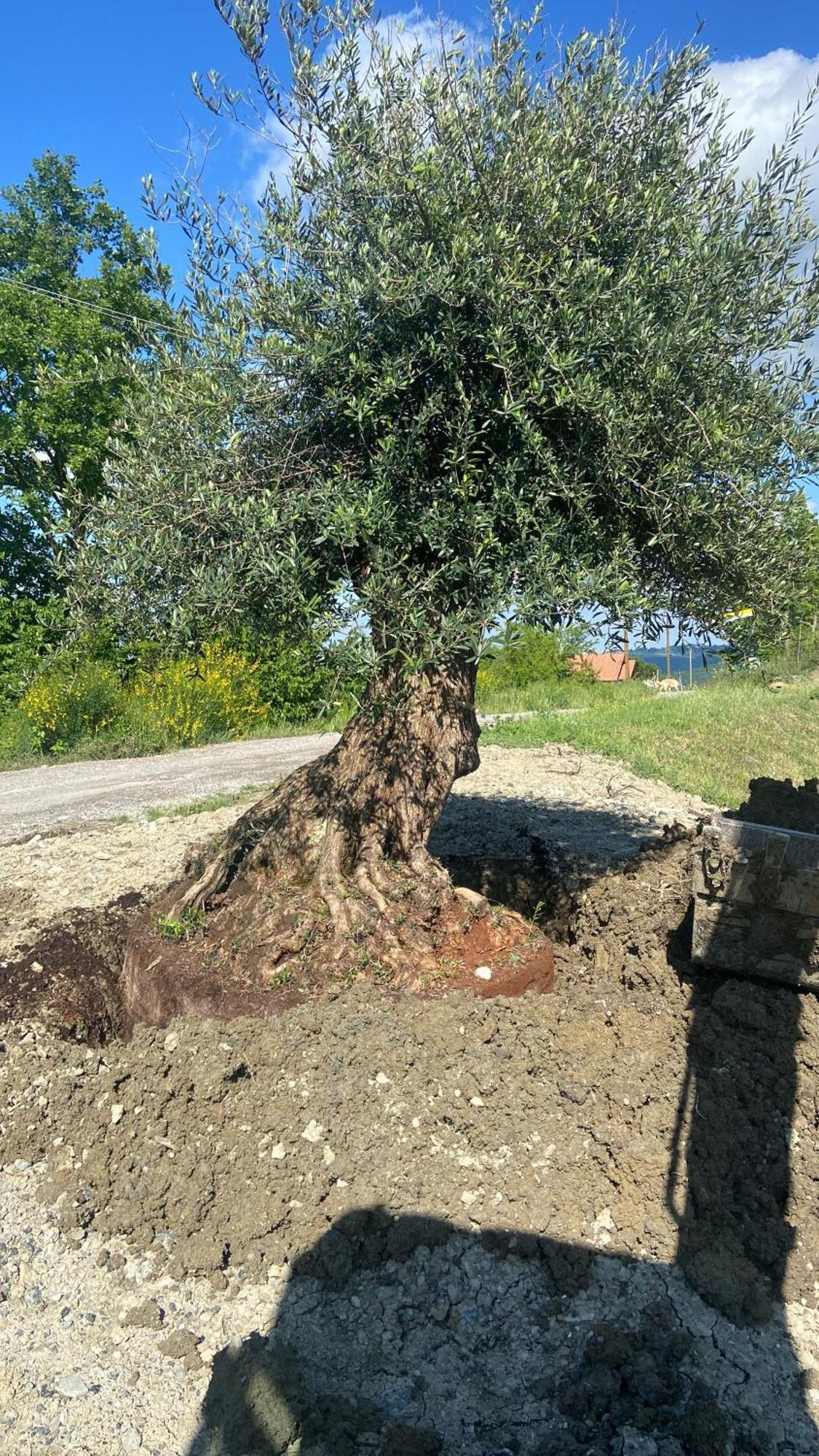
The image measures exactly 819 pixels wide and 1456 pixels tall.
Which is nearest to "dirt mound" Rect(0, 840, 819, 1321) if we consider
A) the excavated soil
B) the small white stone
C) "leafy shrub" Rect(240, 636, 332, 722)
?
the excavated soil

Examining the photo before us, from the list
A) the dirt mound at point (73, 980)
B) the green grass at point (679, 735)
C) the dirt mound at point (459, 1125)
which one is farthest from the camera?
the green grass at point (679, 735)

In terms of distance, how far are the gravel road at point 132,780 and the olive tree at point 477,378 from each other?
6409 mm

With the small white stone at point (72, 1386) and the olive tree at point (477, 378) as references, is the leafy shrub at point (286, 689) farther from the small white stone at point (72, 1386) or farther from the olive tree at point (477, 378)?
the small white stone at point (72, 1386)

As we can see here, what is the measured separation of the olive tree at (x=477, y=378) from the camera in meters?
3.99

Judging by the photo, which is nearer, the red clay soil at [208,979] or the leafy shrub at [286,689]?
the red clay soil at [208,979]

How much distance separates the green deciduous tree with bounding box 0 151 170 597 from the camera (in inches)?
945

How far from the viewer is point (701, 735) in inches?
584

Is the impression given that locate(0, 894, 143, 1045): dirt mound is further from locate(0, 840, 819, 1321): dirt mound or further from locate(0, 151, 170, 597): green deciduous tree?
locate(0, 151, 170, 597): green deciduous tree

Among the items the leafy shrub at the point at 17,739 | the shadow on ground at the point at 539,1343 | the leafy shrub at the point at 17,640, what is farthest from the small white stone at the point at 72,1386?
the leafy shrub at the point at 17,640

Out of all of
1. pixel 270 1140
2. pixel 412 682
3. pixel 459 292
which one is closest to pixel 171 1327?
pixel 270 1140

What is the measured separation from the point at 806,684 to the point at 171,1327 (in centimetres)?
2287

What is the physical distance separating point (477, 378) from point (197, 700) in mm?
15661

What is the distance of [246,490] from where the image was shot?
421 centimetres

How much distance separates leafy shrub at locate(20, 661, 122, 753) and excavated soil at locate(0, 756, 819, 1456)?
1415 centimetres
